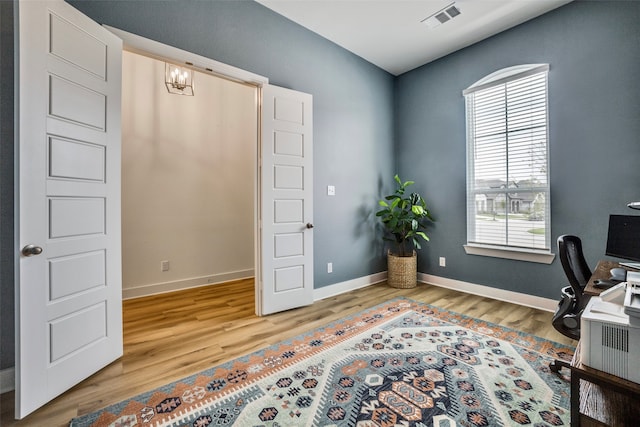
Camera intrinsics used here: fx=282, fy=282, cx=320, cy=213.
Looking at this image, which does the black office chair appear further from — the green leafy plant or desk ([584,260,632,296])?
the green leafy plant

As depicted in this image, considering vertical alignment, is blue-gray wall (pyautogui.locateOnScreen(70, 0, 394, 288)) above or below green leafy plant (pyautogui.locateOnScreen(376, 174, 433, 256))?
above

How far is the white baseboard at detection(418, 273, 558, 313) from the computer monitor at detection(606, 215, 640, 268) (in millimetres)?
1025

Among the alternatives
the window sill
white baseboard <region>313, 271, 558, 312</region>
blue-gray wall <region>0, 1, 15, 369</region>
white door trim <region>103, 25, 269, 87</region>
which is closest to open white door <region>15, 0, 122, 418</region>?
white door trim <region>103, 25, 269, 87</region>

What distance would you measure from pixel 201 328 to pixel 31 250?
1.45m

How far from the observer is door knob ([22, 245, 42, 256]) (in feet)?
4.99

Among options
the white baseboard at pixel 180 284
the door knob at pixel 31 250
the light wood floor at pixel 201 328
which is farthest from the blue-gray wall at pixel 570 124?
the door knob at pixel 31 250

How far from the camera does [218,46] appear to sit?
2.62m

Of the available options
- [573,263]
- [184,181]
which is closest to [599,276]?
[573,263]

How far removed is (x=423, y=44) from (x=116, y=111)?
3.47m

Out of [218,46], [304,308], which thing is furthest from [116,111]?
[304,308]

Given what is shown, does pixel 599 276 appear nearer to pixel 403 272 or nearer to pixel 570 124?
pixel 570 124

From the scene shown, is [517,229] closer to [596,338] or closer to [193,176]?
[596,338]

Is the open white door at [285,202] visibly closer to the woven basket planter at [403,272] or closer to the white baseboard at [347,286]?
the white baseboard at [347,286]

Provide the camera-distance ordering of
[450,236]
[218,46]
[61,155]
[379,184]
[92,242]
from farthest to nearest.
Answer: [379,184], [450,236], [218,46], [92,242], [61,155]
